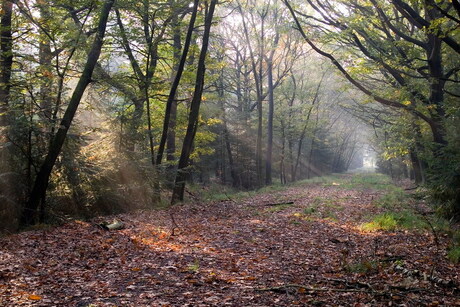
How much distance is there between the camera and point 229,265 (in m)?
6.40

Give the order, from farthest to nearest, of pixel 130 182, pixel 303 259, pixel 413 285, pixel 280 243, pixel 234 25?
pixel 234 25
pixel 130 182
pixel 280 243
pixel 303 259
pixel 413 285

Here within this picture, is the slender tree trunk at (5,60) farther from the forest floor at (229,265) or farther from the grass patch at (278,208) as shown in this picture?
the grass patch at (278,208)

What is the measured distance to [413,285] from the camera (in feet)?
16.8

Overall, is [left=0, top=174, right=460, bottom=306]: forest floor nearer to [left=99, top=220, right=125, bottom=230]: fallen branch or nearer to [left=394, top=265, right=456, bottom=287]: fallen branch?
[left=394, top=265, right=456, bottom=287]: fallen branch

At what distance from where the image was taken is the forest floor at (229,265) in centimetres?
480

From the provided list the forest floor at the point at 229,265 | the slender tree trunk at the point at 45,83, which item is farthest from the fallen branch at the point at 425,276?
the slender tree trunk at the point at 45,83

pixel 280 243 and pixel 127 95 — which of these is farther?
pixel 127 95

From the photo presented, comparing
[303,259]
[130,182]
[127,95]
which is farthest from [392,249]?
[127,95]

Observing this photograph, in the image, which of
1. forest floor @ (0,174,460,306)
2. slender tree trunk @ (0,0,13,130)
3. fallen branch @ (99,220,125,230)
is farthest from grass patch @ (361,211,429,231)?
slender tree trunk @ (0,0,13,130)

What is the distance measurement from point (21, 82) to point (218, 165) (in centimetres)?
2339

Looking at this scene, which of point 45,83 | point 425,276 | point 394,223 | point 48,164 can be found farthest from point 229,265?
point 45,83

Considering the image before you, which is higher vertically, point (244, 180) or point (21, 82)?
point (21, 82)

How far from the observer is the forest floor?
480 cm

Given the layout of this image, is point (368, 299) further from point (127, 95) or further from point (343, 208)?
point (127, 95)
